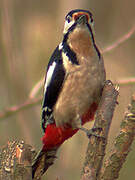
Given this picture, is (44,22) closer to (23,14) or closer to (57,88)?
(23,14)

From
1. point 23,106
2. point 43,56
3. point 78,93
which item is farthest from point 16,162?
point 43,56

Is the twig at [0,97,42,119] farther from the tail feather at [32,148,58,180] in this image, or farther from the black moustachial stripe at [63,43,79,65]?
the black moustachial stripe at [63,43,79,65]

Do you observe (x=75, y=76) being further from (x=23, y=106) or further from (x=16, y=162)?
(x=23, y=106)

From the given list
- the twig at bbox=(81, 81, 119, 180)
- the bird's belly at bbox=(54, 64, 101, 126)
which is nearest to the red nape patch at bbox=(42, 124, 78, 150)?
the bird's belly at bbox=(54, 64, 101, 126)

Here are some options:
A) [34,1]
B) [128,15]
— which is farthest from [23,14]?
[128,15]

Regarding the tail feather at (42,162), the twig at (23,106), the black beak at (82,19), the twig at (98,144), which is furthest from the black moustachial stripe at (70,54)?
the twig at (23,106)
